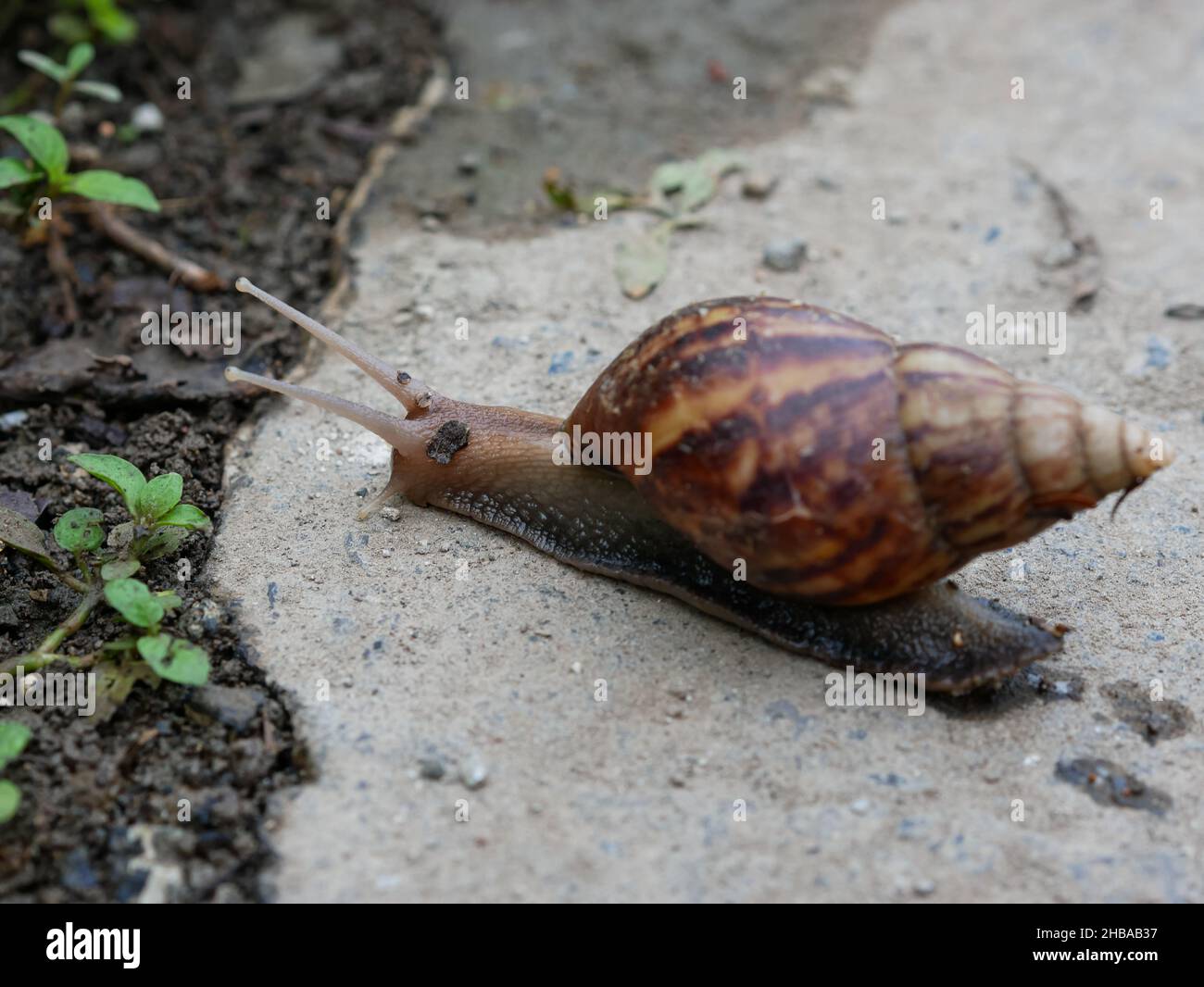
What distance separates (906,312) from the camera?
5.20 m

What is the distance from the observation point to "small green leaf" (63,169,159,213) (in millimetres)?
4539

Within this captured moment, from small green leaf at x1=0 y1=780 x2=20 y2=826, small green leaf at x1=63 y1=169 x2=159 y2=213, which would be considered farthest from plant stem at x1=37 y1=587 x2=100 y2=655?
small green leaf at x1=63 y1=169 x2=159 y2=213

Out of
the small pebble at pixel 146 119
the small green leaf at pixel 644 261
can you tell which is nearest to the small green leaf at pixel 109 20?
the small pebble at pixel 146 119

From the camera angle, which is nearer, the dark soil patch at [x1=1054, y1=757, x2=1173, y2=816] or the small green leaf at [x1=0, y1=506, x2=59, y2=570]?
the dark soil patch at [x1=1054, y1=757, x2=1173, y2=816]

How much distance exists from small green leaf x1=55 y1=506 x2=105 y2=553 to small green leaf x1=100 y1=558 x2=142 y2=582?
0.32 feet

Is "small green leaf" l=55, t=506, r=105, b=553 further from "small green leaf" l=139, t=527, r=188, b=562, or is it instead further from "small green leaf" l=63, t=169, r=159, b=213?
"small green leaf" l=63, t=169, r=159, b=213

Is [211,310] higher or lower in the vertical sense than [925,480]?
higher

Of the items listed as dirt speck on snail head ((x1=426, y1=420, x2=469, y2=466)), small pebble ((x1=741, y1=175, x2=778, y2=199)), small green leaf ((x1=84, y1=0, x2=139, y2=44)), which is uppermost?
small green leaf ((x1=84, y1=0, x2=139, y2=44))

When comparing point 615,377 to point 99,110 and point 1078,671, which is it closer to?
point 1078,671

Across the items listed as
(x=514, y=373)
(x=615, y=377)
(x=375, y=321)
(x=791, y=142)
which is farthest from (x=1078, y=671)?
(x=791, y=142)

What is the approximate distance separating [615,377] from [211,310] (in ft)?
7.65

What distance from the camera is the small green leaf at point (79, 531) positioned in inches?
149

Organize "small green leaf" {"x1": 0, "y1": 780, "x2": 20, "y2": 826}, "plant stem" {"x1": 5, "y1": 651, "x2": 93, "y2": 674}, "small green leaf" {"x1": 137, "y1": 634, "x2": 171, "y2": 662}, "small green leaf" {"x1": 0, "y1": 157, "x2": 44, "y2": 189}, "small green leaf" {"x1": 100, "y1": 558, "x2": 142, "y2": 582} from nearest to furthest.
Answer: "small green leaf" {"x1": 0, "y1": 780, "x2": 20, "y2": 826} → "small green leaf" {"x1": 137, "y1": 634, "x2": 171, "y2": 662} → "plant stem" {"x1": 5, "y1": 651, "x2": 93, "y2": 674} → "small green leaf" {"x1": 100, "y1": 558, "x2": 142, "y2": 582} → "small green leaf" {"x1": 0, "y1": 157, "x2": 44, "y2": 189}

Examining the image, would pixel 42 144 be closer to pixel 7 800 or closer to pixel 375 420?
pixel 375 420
